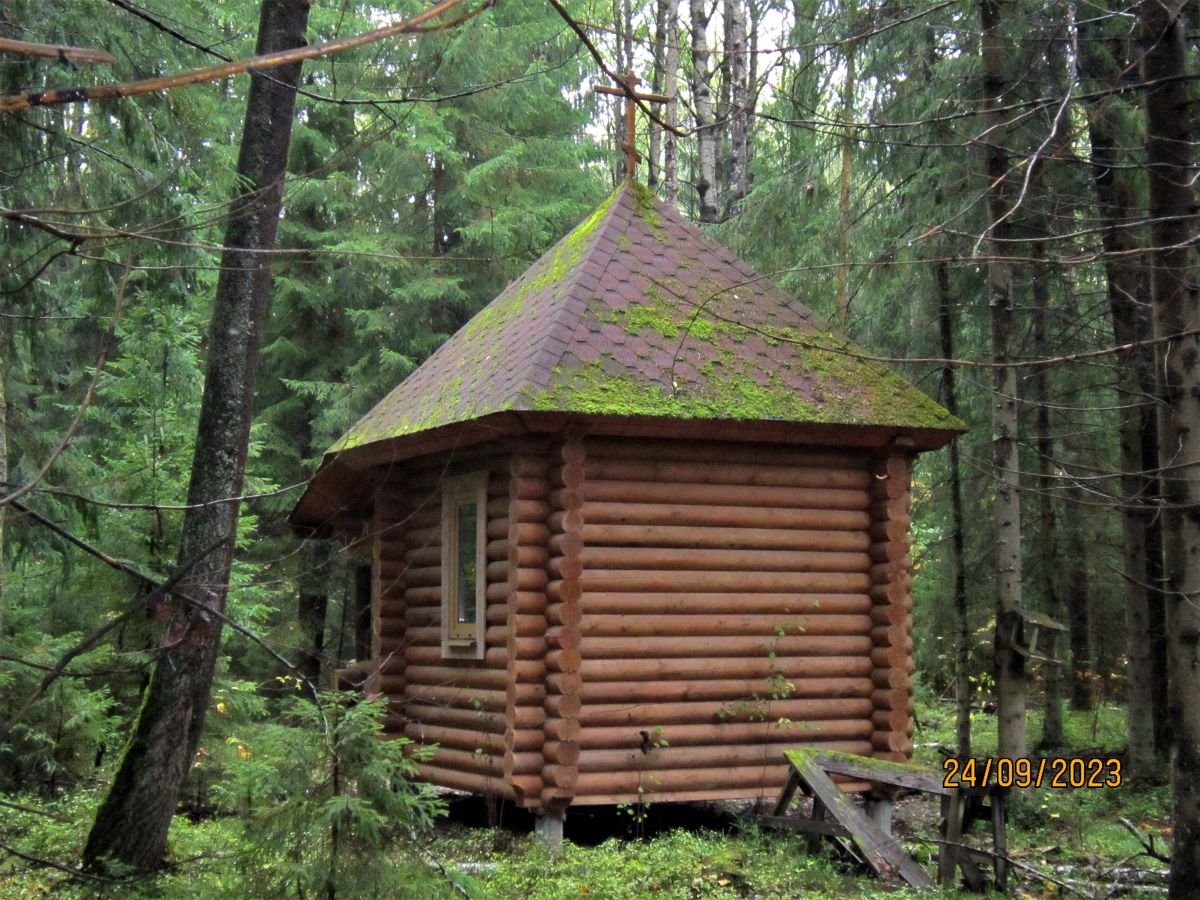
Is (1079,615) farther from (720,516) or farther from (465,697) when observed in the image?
(465,697)

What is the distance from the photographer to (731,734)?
10.1 meters

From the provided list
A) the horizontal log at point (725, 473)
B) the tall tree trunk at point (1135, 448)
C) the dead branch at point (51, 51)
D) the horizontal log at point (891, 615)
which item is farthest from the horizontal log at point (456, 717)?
the dead branch at point (51, 51)

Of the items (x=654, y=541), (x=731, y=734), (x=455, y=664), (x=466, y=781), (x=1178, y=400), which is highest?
(x=1178, y=400)

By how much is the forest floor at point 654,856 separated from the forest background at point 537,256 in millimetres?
784

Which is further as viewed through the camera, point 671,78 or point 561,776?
point 671,78

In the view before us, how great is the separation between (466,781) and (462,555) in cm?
207

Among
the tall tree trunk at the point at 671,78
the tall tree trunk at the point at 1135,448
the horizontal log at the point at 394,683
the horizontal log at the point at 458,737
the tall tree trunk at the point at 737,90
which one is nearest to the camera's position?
the horizontal log at the point at 458,737

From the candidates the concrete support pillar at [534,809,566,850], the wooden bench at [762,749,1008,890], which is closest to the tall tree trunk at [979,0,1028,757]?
the wooden bench at [762,749,1008,890]

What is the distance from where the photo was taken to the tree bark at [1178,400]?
6766 mm

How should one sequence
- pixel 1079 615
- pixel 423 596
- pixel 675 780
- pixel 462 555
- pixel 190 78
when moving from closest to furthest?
pixel 190 78 < pixel 675 780 < pixel 462 555 < pixel 423 596 < pixel 1079 615

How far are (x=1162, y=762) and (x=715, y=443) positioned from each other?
7.32m

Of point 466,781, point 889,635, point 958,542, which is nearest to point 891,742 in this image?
point 889,635

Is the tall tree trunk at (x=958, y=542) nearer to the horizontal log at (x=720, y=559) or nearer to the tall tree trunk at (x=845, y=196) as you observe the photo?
the tall tree trunk at (x=845, y=196)

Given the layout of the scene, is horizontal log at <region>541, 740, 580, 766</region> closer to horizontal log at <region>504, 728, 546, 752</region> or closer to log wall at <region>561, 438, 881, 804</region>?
log wall at <region>561, 438, 881, 804</region>
